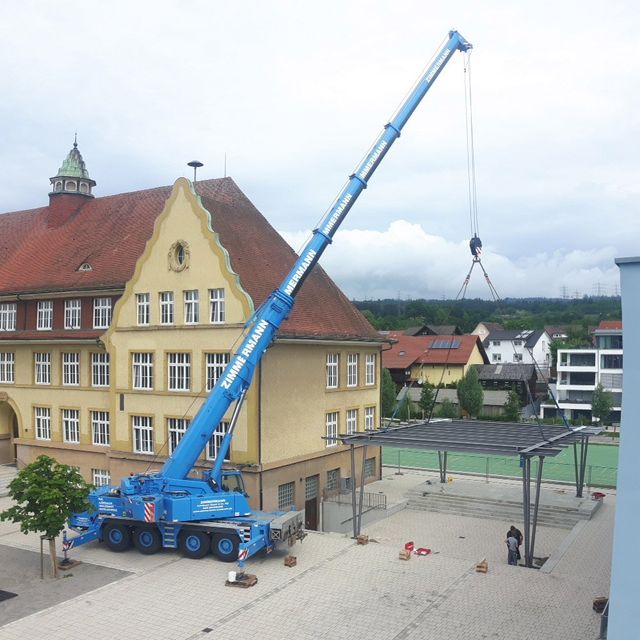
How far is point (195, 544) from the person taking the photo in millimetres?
20859

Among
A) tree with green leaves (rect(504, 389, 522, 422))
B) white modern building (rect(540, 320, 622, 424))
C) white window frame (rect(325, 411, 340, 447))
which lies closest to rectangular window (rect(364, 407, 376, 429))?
white window frame (rect(325, 411, 340, 447))

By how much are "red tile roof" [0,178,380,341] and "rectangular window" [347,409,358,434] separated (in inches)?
136

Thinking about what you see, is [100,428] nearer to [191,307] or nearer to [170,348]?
[170,348]

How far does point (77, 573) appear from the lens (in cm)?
1972

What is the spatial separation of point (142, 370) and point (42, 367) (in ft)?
24.0

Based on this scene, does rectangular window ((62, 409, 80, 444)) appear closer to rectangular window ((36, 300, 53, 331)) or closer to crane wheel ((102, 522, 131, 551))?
rectangular window ((36, 300, 53, 331))

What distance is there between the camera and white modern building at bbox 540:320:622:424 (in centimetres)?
6688

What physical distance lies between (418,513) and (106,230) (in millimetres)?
20058

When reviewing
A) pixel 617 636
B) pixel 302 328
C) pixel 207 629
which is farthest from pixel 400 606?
pixel 302 328

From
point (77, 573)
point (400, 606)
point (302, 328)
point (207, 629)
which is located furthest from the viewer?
point (302, 328)

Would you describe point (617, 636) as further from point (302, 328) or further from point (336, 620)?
point (302, 328)

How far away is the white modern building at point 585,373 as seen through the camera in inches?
2633

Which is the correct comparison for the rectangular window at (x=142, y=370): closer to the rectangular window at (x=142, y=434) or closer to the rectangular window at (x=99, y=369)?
the rectangular window at (x=142, y=434)

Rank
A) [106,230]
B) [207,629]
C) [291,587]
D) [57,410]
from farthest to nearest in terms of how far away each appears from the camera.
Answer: [106,230], [57,410], [291,587], [207,629]
